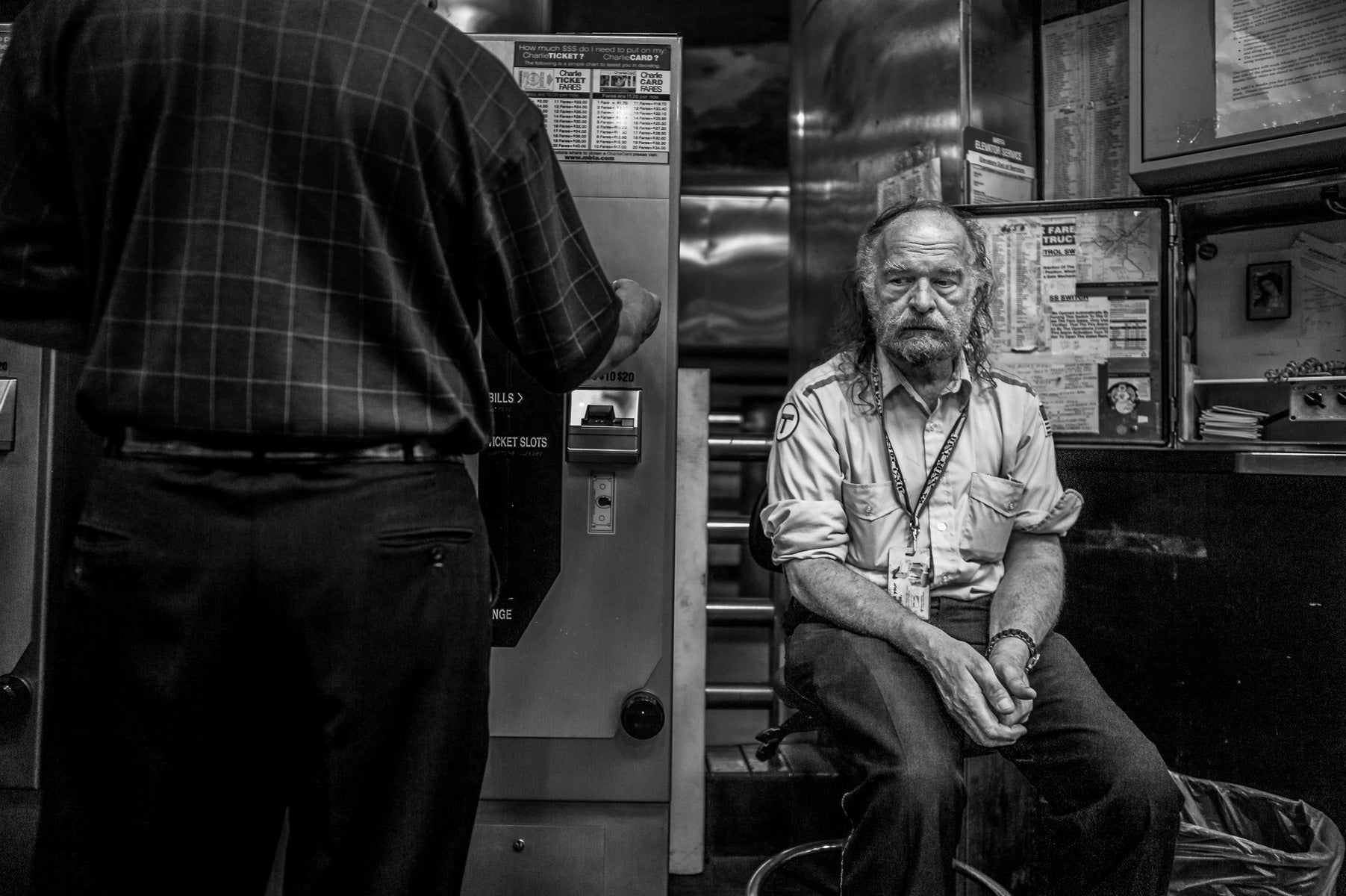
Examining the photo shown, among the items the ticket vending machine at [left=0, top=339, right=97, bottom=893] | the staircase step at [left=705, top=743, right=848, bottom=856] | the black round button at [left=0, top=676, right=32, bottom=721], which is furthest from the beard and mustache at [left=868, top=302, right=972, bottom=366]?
the black round button at [left=0, top=676, right=32, bottom=721]

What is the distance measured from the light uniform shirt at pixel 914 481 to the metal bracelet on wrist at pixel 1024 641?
0.13m

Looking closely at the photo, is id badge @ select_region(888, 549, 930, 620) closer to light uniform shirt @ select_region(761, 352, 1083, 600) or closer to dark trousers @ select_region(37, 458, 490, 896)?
light uniform shirt @ select_region(761, 352, 1083, 600)

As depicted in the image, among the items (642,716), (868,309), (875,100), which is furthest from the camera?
(875,100)

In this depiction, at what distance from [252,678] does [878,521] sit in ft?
3.63

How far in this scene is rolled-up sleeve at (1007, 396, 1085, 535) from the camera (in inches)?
68.2

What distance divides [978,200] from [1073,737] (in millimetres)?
1367

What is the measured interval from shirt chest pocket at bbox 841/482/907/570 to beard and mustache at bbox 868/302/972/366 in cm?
26

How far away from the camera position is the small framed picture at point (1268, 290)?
2.07 metres

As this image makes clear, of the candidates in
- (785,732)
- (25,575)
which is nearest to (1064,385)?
(785,732)

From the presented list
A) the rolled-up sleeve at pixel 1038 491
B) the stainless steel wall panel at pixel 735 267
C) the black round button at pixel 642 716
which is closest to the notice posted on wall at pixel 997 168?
the rolled-up sleeve at pixel 1038 491

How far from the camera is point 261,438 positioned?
0.99 meters

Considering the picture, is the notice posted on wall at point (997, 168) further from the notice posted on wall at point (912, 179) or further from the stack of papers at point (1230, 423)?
the stack of papers at point (1230, 423)

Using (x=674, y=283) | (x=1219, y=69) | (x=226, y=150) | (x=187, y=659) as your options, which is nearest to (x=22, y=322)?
(x=226, y=150)

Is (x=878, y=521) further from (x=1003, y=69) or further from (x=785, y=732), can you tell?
(x=1003, y=69)
